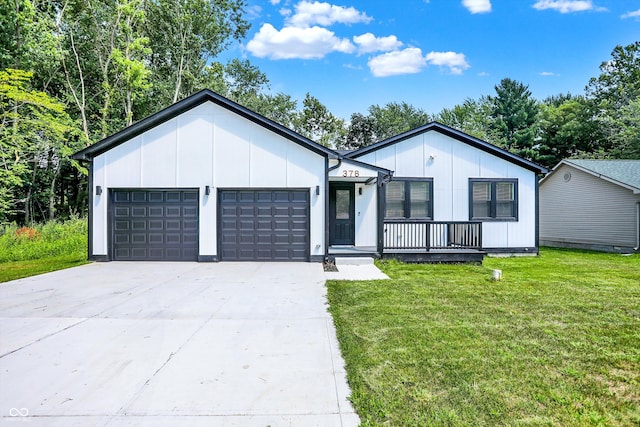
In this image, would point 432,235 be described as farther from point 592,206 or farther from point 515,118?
point 515,118

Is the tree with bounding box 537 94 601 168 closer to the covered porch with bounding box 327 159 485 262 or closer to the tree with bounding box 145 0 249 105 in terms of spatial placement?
the covered porch with bounding box 327 159 485 262

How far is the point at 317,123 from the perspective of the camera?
120 feet

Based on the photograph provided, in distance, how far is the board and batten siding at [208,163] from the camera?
34.5ft

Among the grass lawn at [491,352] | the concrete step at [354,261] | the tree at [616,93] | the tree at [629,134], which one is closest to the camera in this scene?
the grass lawn at [491,352]

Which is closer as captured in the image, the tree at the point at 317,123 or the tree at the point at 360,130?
the tree at the point at 317,123

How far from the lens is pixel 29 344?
4020mm

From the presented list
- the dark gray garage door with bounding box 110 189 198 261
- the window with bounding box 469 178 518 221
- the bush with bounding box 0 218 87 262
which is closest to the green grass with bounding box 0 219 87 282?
the bush with bounding box 0 218 87 262

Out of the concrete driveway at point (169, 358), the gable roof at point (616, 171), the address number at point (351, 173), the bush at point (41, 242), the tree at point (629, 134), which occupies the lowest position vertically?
the concrete driveway at point (169, 358)

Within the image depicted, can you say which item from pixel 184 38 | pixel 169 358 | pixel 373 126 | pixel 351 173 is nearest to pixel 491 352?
pixel 169 358

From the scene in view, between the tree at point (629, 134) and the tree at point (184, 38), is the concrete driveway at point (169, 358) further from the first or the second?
the tree at point (629, 134)

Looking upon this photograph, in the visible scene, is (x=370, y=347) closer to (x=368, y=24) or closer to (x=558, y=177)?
(x=558, y=177)

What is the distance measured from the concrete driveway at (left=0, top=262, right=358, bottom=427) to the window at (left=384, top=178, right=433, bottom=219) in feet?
19.3

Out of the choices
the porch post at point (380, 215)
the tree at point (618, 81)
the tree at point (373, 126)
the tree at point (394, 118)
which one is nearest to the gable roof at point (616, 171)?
the porch post at point (380, 215)

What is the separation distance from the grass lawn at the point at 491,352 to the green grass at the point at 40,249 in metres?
7.97
